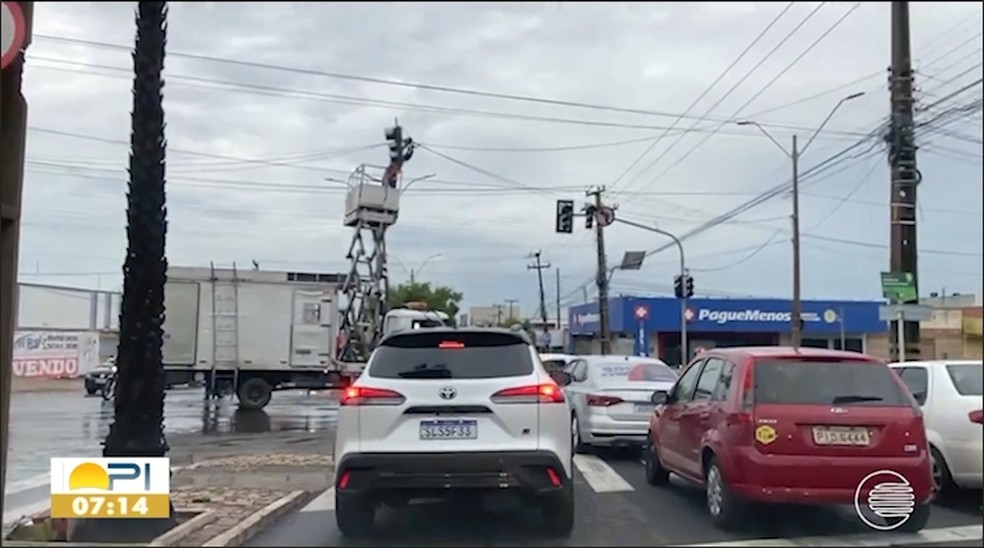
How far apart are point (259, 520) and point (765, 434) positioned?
409cm

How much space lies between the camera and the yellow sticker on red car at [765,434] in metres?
7.88

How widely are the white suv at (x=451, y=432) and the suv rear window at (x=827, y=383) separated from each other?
1.74 m

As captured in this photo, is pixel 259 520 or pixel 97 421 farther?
pixel 97 421

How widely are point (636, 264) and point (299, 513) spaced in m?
33.8

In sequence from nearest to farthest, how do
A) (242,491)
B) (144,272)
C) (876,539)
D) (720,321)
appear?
(876,539), (144,272), (242,491), (720,321)

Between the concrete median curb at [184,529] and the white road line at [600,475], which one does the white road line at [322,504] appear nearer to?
the concrete median curb at [184,529]

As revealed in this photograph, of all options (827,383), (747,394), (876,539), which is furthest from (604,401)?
(876,539)

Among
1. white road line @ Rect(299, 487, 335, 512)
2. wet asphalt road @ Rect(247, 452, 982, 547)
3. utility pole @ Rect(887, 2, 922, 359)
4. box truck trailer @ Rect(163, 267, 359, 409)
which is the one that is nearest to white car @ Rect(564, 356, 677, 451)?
utility pole @ Rect(887, 2, 922, 359)

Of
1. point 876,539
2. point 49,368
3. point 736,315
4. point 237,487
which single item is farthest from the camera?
point 736,315

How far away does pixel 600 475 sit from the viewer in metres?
12.0

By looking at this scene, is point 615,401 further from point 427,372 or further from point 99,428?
point 99,428

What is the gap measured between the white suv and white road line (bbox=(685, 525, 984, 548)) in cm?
137

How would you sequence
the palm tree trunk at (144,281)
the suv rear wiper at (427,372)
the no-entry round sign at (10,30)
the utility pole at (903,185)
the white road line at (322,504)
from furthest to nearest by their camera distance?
the utility pole at (903,185), the white road line at (322,504), the palm tree trunk at (144,281), the suv rear wiper at (427,372), the no-entry round sign at (10,30)

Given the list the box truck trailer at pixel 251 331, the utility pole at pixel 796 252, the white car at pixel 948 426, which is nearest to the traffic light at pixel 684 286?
the utility pole at pixel 796 252
